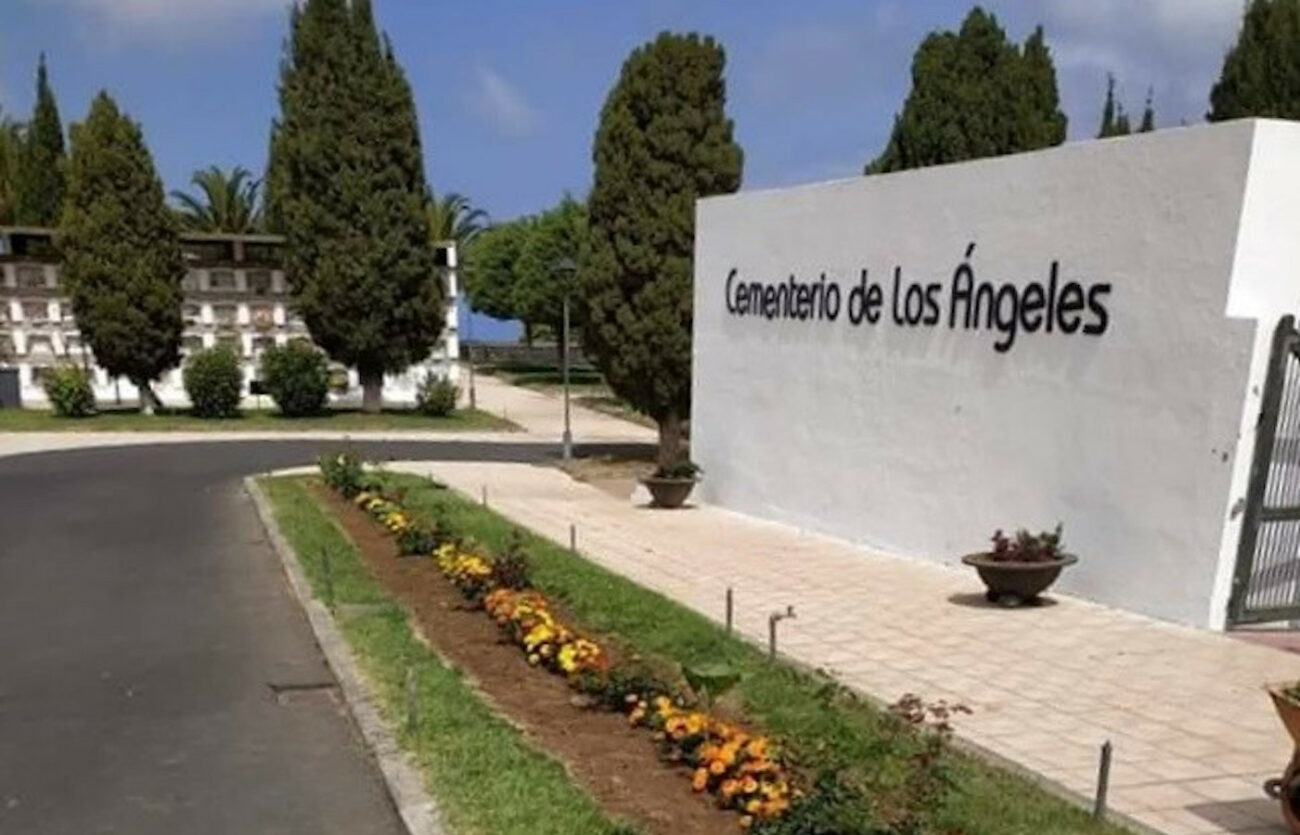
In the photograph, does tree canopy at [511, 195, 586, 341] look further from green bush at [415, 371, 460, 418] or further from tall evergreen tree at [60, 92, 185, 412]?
tall evergreen tree at [60, 92, 185, 412]

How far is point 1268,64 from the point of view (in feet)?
84.8

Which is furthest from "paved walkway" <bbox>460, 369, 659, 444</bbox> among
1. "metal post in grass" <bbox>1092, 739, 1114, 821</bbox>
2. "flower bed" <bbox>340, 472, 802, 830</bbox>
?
"metal post in grass" <bbox>1092, 739, 1114, 821</bbox>

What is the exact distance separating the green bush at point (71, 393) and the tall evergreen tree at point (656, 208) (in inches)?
651

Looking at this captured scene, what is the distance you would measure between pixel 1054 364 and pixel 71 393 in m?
29.5

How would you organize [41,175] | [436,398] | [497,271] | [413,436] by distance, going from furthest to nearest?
[497,271]
[41,175]
[436,398]
[413,436]

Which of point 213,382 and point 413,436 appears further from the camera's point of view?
point 213,382

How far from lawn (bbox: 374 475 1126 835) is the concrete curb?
1.83 meters

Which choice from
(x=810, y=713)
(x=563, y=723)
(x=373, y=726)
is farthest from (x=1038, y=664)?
(x=373, y=726)

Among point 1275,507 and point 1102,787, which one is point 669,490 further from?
point 1102,787

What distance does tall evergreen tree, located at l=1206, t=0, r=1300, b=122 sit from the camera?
1009 inches

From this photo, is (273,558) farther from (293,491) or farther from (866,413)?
(866,413)

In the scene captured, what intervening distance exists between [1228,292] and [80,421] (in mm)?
30768

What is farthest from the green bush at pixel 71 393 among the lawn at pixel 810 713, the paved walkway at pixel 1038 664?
the lawn at pixel 810 713

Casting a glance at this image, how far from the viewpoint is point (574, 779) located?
19.1ft
